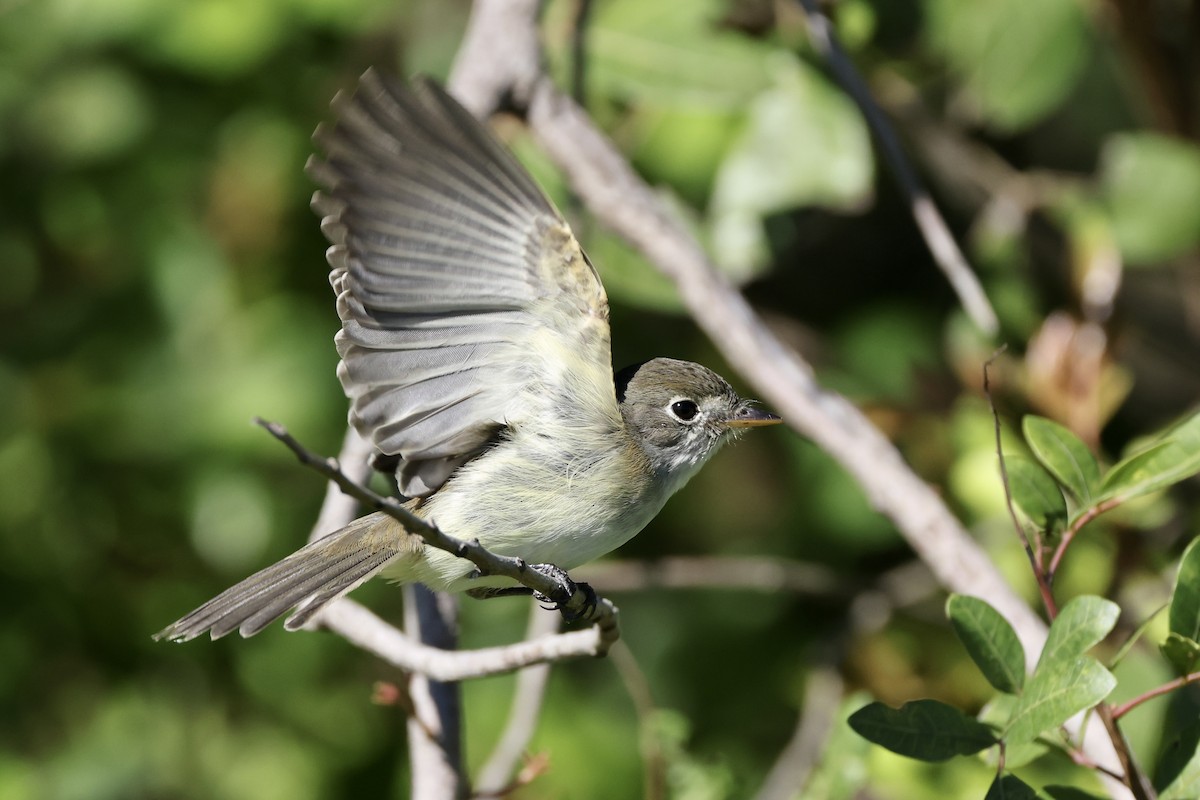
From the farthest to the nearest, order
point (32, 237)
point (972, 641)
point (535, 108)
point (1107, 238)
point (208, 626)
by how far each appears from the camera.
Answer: point (32, 237)
point (1107, 238)
point (535, 108)
point (208, 626)
point (972, 641)

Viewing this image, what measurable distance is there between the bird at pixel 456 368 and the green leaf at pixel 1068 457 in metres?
0.77

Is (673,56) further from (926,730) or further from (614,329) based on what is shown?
(926,730)

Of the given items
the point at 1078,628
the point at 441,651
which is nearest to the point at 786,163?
the point at 441,651

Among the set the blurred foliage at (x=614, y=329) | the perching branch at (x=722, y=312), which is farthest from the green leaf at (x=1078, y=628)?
the blurred foliage at (x=614, y=329)

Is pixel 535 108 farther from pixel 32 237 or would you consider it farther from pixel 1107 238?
pixel 32 237

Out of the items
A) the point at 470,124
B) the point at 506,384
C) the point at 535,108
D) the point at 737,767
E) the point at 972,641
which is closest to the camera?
the point at 972,641

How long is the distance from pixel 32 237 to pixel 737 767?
275 centimetres

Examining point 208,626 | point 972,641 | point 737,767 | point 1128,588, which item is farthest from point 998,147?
point 208,626

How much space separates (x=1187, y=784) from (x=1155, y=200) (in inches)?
81.8

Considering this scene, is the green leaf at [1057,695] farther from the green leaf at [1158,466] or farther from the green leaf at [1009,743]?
the green leaf at [1158,466]

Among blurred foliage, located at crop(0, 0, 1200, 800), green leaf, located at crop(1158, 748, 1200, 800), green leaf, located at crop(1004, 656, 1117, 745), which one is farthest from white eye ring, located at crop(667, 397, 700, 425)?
green leaf, located at crop(1158, 748, 1200, 800)

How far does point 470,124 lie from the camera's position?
2.09 meters

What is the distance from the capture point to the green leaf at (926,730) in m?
1.82

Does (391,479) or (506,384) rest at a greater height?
(506,384)
